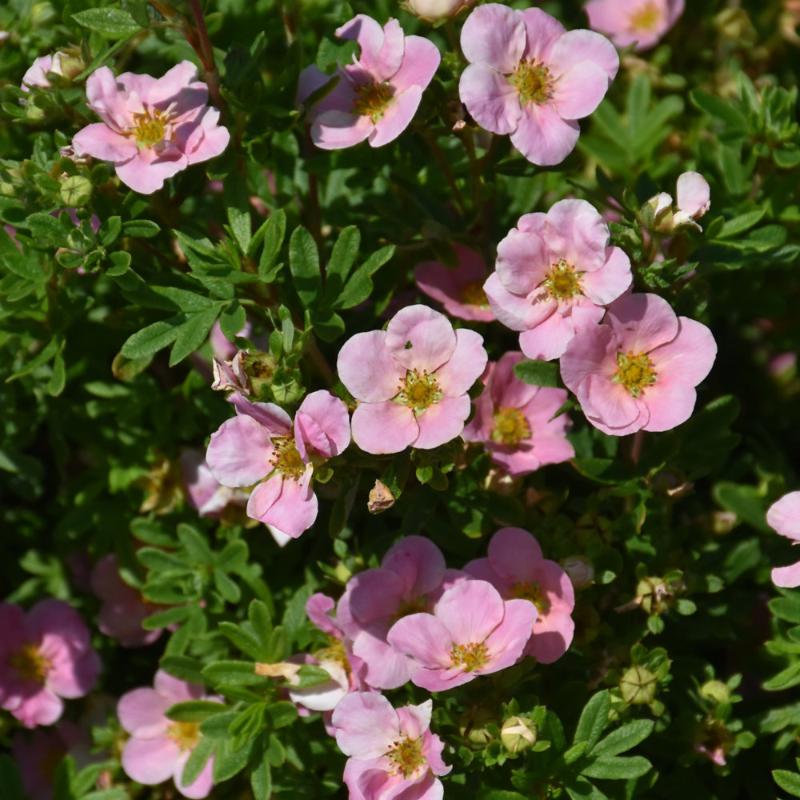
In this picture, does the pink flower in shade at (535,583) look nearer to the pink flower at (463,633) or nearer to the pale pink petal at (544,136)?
the pink flower at (463,633)

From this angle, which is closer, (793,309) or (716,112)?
(716,112)

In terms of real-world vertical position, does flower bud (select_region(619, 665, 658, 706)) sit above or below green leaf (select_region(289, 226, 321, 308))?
below

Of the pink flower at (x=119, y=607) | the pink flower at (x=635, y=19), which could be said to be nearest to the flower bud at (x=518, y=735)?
the pink flower at (x=119, y=607)

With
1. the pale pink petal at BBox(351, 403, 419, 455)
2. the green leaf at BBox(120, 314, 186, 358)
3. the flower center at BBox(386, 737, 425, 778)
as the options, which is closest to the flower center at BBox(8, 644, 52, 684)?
the green leaf at BBox(120, 314, 186, 358)

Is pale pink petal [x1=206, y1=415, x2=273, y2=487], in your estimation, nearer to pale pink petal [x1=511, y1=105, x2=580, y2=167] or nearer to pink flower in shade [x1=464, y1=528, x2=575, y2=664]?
pink flower in shade [x1=464, y1=528, x2=575, y2=664]

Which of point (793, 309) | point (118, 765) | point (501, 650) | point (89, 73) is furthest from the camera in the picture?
point (793, 309)

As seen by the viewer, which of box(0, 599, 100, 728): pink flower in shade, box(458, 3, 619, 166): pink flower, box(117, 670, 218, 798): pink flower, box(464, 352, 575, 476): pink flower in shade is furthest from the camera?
box(0, 599, 100, 728): pink flower in shade

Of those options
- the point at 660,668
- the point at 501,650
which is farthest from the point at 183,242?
the point at 660,668

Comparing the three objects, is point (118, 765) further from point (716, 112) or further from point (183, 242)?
point (716, 112)
